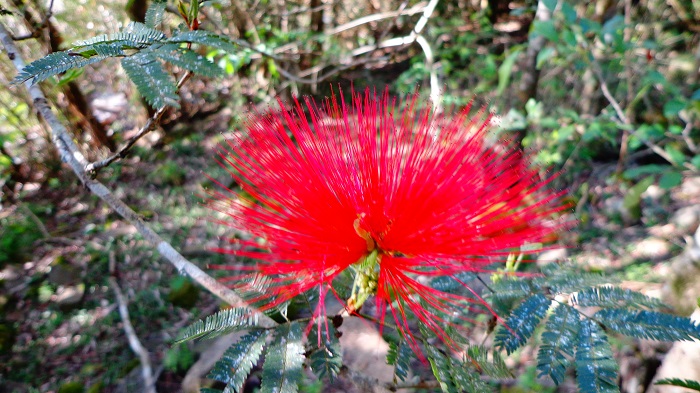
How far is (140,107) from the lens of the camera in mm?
4473

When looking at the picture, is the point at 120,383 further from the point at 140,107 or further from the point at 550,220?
the point at 140,107

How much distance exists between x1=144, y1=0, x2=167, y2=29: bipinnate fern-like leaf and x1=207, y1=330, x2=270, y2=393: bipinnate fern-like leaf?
2.47 ft

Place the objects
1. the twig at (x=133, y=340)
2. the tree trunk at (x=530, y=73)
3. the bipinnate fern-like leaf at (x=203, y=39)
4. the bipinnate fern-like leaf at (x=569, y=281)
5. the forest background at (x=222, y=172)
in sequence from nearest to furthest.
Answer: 1. the bipinnate fern-like leaf at (x=203, y=39)
2. the bipinnate fern-like leaf at (x=569, y=281)
3. the forest background at (x=222, y=172)
4. the twig at (x=133, y=340)
5. the tree trunk at (x=530, y=73)

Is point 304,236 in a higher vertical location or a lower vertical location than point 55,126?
lower

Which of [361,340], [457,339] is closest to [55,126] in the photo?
[457,339]

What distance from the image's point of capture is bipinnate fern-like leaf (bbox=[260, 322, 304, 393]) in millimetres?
847

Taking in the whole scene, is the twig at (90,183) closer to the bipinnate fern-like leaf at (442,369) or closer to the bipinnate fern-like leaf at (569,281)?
the bipinnate fern-like leaf at (442,369)

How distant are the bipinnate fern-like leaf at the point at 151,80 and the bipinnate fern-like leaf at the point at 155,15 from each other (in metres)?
0.19

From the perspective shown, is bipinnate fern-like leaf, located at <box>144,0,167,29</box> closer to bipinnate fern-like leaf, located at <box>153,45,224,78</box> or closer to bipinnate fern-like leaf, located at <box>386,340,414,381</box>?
bipinnate fern-like leaf, located at <box>153,45,224,78</box>

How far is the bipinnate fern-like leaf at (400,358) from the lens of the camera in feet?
3.18

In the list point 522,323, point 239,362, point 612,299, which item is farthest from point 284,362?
point 612,299

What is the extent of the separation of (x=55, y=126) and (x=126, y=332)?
2.06 metres

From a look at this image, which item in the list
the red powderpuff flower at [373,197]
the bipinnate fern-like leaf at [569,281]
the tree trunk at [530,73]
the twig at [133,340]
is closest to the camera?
the red powderpuff flower at [373,197]

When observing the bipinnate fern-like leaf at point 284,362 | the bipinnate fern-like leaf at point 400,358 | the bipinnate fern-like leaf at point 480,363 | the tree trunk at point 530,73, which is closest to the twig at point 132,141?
the bipinnate fern-like leaf at point 284,362
